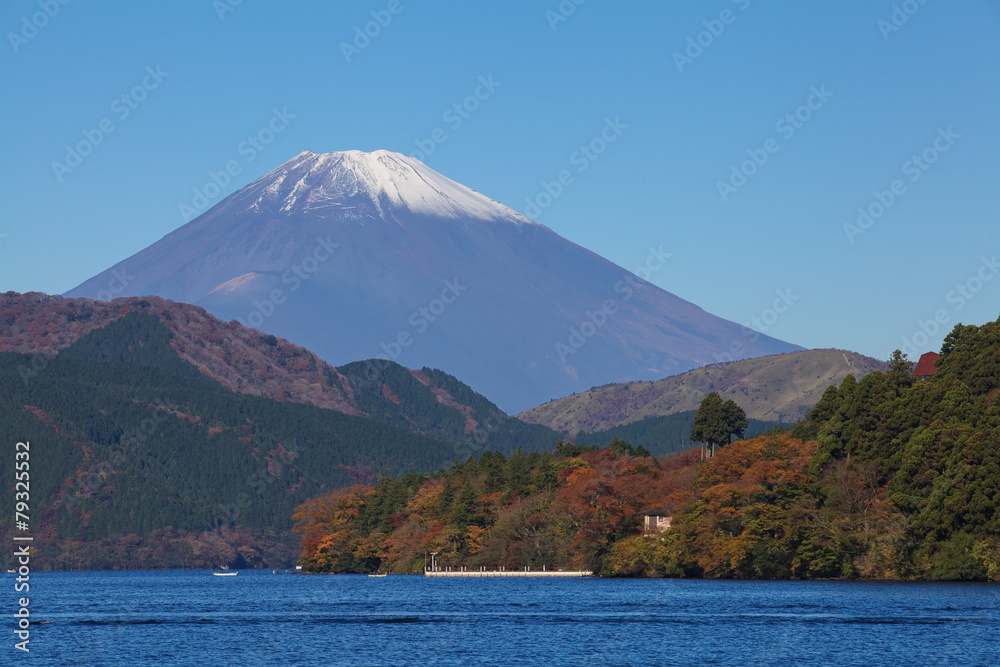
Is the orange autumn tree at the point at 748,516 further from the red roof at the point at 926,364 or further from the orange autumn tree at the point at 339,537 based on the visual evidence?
the red roof at the point at 926,364

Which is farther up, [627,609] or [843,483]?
[843,483]

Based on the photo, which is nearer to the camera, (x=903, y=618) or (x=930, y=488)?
(x=903, y=618)

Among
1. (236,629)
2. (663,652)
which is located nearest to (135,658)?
(236,629)

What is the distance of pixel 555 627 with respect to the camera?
80625mm

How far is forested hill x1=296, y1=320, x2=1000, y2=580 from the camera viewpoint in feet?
331

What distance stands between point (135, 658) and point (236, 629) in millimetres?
16471

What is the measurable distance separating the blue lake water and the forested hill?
333 centimetres

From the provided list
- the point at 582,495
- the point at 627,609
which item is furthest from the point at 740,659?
the point at 582,495

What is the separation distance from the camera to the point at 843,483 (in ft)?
366

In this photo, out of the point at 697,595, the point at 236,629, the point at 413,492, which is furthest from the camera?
the point at 413,492

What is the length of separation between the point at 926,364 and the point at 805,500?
8195cm

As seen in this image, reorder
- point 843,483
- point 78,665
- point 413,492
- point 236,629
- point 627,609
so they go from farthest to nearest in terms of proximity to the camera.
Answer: point 413,492, point 843,483, point 627,609, point 236,629, point 78,665

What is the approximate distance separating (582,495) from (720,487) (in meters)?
19.6

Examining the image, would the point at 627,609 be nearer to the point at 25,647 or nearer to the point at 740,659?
the point at 740,659
